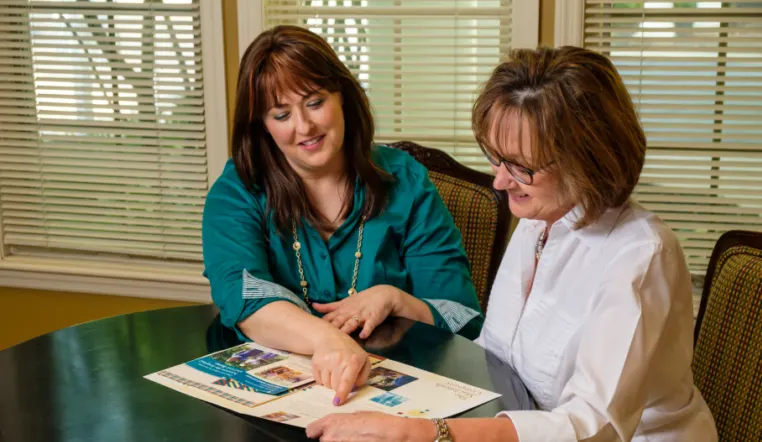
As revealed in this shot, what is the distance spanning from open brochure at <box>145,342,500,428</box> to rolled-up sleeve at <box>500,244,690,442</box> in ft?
0.57

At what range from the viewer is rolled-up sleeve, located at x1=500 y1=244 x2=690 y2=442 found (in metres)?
1.19

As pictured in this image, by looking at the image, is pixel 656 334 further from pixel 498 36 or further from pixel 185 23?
pixel 185 23

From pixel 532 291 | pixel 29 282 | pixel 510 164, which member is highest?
pixel 510 164

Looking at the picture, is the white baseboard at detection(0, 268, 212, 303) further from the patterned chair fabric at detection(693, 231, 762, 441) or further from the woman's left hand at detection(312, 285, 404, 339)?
the patterned chair fabric at detection(693, 231, 762, 441)

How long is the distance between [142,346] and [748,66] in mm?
1993

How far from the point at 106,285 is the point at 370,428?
2465 millimetres

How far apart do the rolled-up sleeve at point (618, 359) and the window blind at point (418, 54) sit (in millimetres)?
1707

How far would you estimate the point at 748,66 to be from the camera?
103 inches

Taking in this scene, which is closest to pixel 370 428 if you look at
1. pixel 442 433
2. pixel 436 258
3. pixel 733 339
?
pixel 442 433

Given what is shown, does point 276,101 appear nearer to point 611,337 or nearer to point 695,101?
point 611,337

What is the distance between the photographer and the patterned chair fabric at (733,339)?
143 cm

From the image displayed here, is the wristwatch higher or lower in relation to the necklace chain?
lower

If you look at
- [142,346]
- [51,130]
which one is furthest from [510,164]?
[51,130]

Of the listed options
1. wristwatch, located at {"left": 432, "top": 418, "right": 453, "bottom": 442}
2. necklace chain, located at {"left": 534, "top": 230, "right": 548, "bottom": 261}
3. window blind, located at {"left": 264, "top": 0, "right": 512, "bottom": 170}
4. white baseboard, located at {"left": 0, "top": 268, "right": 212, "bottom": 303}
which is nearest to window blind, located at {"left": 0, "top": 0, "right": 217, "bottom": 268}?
white baseboard, located at {"left": 0, "top": 268, "right": 212, "bottom": 303}
